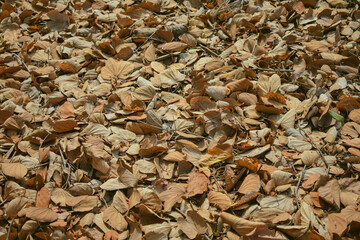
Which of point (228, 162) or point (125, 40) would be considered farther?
point (125, 40)

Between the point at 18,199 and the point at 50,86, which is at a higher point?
the point at 50,86

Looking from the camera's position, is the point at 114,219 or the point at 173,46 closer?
the point at 114,219

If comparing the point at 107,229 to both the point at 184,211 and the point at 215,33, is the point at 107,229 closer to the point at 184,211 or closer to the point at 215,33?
the point at 184,211

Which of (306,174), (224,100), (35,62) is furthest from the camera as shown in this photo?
(35,62)

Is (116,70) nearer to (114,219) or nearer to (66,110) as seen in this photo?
(66,110)

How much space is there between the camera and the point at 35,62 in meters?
2.11

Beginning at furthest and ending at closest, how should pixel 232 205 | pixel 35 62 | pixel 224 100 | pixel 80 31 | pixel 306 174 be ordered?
pixel 80 31
pixel 35 62
pixel 224 100
pixel 306 174
pixel 232 205

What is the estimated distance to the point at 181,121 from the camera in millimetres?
1682

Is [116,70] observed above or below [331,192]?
above

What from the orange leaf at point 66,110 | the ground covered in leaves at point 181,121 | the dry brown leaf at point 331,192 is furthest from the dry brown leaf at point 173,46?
the dry brown leaf at point 331,192

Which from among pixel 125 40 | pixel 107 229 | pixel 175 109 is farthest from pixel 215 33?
pixel 107 229

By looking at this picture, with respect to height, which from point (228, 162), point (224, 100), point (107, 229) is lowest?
point (107, 229)

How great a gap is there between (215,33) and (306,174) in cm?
124

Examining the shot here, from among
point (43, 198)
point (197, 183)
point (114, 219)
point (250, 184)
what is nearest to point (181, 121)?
point (197, 183)
